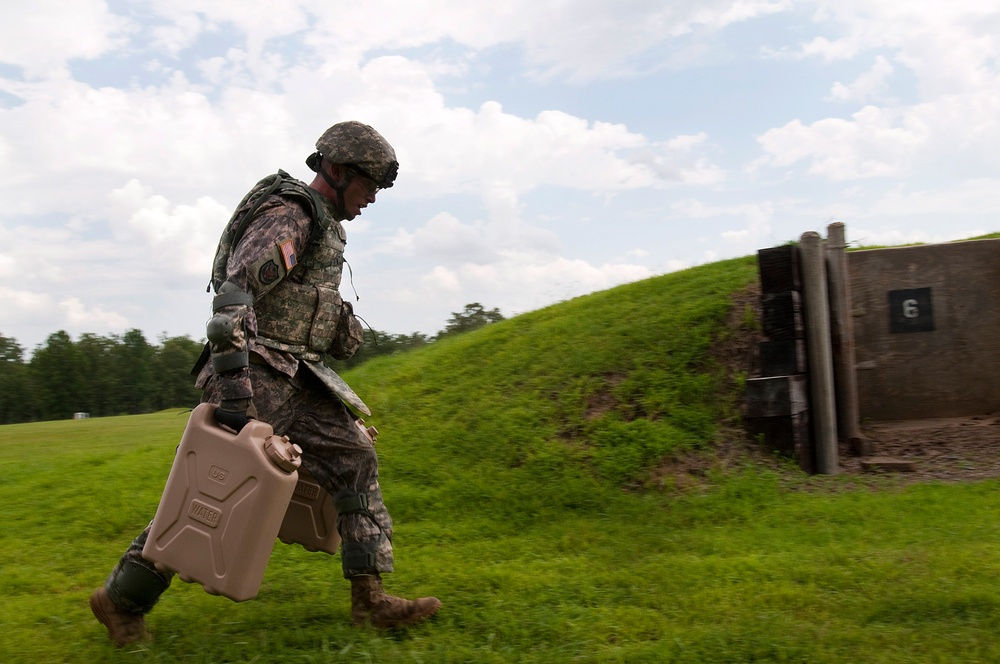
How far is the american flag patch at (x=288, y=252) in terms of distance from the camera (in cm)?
363

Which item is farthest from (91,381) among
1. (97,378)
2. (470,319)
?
(470,319)

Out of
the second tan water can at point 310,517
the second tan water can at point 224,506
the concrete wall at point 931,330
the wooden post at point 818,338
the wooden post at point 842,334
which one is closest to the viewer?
the second tan water can at point 224,506

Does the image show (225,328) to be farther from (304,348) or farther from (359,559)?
(359,559)

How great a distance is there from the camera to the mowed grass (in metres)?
3.67

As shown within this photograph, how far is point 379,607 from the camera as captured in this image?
12.6 feet

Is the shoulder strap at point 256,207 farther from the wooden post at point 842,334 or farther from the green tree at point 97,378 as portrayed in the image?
the green tree at point 97,378

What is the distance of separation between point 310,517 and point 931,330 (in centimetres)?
625

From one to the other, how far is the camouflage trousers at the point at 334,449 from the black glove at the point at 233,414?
0.93ft

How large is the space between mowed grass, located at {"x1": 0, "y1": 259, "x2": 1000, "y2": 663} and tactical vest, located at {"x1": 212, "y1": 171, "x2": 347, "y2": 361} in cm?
129

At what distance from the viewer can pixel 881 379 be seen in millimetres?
8039

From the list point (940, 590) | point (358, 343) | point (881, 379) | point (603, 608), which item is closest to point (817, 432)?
point (881, 379)

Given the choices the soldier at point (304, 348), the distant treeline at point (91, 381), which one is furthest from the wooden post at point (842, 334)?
the distant treeline at point (91, 381)

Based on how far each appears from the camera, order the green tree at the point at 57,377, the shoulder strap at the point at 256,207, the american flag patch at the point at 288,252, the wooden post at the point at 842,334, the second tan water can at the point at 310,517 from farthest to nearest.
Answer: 1. the green tree at the point at 57,377
2. the wooden post at the point at 842,334
3. the second tan water can at the point at 310,517
4. the shoulder strap at the point at 256,207
5. the american flag patch at the point at 288,252

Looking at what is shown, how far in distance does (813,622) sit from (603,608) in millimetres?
930
